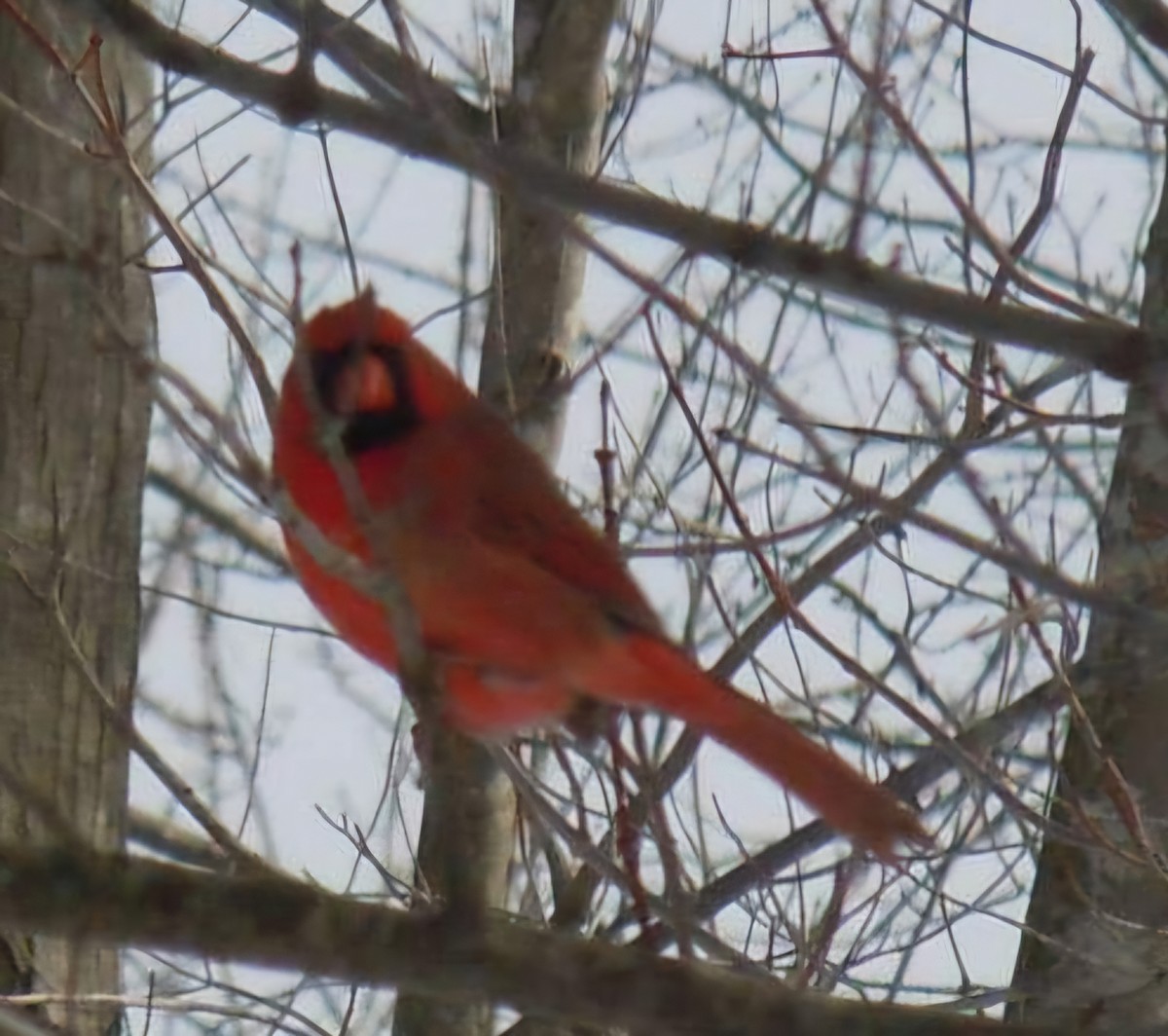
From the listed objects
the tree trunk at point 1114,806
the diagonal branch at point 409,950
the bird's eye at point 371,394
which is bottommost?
the diagonal branch at point 409,950

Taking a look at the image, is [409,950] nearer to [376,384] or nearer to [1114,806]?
[376,384]

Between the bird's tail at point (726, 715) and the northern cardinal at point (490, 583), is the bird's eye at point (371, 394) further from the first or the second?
the bird's tail at point (726, 715)

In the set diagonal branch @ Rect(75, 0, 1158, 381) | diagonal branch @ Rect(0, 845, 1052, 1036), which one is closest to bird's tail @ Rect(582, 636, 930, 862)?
diagonal branch @ Rect(0, 845, 1052, 1036)

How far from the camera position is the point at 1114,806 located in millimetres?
2754

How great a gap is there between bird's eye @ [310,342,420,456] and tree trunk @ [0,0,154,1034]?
1.94 ft

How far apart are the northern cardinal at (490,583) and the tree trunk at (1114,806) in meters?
0.55

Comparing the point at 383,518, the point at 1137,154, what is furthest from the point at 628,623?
the point at 1137,154

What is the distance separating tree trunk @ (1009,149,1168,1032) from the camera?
9.04ft

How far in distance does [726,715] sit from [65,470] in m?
1.22

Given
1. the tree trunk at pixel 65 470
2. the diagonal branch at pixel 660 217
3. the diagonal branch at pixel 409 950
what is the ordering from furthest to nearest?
the tree trunk at pixel 65 470 < the diagonal branch at pixel 660 217 < the diagonal branch at pixel 409 950

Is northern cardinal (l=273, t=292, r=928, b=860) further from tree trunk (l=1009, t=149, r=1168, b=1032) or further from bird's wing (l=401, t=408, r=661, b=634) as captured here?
tree trunk (l=1009, t=149, r=1168, b=1032)

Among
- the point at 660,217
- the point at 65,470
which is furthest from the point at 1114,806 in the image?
the point at 65,470

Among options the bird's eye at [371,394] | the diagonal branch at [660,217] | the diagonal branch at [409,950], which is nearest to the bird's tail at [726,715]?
the bird's eye at [371,394]

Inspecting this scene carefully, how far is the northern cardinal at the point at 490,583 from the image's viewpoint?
234 cm
